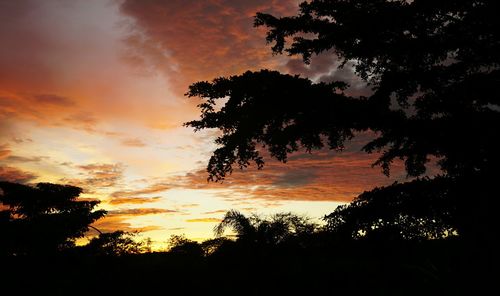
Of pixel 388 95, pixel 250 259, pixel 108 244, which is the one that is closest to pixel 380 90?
Answer: pixel 388 95

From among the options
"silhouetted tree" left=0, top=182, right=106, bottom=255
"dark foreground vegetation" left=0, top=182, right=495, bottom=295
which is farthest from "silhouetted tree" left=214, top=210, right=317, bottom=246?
"silhouetted tree" left=0, top=182, right=106, bottom=255

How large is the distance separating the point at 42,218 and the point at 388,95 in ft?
82.4

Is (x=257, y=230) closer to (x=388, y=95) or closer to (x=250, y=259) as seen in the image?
(x=250, y=259)

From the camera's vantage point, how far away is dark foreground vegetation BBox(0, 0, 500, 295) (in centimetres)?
680

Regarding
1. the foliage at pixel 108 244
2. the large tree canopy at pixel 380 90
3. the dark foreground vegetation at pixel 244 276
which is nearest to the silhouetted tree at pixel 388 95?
the large tree canopy at pixel 380 90

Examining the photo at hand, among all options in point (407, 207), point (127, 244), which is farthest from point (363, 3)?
point (127, 244)

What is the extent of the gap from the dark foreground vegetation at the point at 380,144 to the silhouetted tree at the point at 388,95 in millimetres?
25

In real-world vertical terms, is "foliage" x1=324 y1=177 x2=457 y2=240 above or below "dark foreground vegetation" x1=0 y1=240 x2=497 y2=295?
above

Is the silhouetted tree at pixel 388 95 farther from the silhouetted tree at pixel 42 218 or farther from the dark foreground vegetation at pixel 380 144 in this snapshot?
the silhouetted tree at pixel 42 218

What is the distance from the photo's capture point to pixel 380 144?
12.7 m

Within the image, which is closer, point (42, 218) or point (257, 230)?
point (257, 230)

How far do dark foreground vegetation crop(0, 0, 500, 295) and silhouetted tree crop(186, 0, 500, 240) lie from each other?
0.03 metres

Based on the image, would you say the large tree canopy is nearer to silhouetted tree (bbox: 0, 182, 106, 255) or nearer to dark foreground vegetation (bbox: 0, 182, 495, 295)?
dark foreground vegetation (bbox: 0, 182, 495, 295)

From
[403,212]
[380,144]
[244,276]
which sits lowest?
[244,276]
